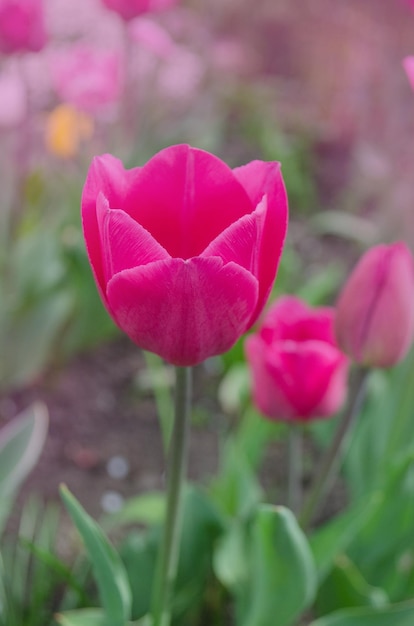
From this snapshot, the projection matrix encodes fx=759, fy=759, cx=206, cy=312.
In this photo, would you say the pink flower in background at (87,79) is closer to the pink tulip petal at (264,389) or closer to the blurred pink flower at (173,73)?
the blurred pink flower at (173,73)

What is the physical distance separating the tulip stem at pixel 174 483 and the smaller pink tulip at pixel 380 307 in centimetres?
17

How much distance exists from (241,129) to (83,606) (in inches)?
80.9

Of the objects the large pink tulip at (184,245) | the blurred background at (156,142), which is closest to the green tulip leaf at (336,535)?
the large pink tulip at (184,245)

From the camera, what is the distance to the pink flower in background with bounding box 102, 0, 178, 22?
4.41ft

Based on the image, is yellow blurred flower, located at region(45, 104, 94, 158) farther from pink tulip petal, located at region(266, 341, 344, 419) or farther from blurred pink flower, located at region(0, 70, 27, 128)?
pink tulip petal, located at region(266, 341, 344, 419)

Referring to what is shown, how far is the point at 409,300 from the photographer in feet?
1.99

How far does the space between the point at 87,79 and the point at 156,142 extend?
239mm

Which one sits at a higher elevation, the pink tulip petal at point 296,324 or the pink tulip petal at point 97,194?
the pink tulip petal at point 97,194

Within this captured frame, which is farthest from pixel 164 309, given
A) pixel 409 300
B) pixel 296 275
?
pixel 296 275

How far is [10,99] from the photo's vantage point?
1.46 metres

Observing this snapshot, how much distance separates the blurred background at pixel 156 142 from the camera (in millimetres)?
1301

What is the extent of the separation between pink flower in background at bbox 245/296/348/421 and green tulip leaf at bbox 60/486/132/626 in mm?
209

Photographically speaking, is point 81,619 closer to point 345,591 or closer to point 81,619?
point 81,619

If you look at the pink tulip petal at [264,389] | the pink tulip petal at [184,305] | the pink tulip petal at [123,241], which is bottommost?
the pink tulip petal at [264,389]
